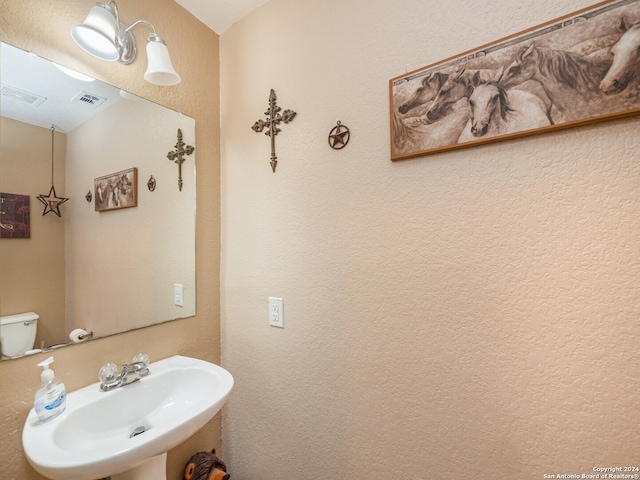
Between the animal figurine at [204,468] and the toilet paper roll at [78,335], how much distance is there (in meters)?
0.72

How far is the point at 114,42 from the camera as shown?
3.05 feet

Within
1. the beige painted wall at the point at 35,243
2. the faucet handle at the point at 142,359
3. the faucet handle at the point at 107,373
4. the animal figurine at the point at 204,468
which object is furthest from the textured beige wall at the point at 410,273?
the beige painted wall at the point at 35,243

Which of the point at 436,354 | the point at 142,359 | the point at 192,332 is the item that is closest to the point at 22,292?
the point at 142,359

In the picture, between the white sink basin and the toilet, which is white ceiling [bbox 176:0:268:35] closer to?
the toilet

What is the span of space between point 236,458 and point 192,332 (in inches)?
26.8

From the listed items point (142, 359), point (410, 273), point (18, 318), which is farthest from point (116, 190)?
point (410, 273)

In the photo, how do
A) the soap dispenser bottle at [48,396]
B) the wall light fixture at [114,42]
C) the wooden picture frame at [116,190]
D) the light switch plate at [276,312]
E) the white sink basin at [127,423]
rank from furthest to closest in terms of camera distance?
1. the light switch plate at [276,312]
2. the wooden picture frame at [116,190]
3. the wall light fixture at [114,42]
4. the soap dispenser bottle at [48,396]
5. the white sink basin at [127,423]

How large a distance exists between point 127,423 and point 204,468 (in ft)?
1.33

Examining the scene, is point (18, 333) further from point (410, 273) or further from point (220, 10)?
point (220, 10)

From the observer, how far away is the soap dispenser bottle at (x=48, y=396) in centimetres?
76

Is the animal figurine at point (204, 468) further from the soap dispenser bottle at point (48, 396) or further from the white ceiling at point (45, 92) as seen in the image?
the white ceiling at point (45, 92)

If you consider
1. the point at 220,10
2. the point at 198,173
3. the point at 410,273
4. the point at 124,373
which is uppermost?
the point at 220,10

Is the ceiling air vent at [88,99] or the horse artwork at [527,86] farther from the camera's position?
the ceiling air vent at [88,99]

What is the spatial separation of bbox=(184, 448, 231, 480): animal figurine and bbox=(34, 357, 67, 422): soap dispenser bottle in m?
0.62
